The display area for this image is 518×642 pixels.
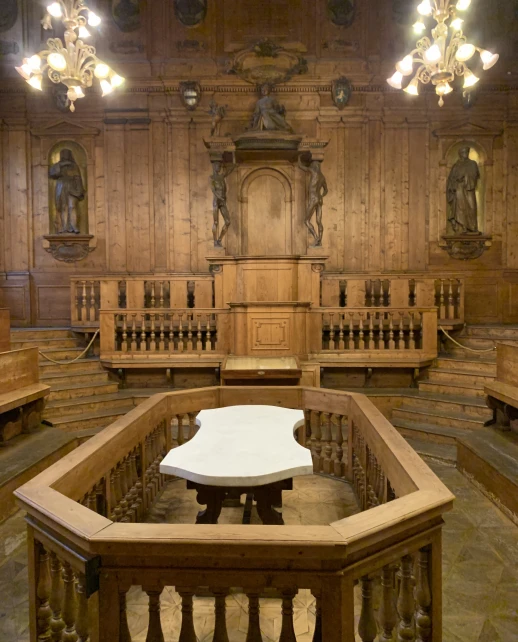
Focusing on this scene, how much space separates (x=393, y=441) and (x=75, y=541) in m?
1.62

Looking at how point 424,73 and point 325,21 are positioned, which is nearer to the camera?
point 424,73

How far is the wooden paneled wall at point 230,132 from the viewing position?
849 centimetres

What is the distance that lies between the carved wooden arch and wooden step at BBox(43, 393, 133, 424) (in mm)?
3945

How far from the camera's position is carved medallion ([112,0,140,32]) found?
8445 mm

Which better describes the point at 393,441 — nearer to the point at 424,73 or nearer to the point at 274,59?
the point at 424,73

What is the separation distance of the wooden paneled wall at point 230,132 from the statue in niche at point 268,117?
1.54 feet

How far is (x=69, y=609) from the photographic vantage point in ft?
5.60

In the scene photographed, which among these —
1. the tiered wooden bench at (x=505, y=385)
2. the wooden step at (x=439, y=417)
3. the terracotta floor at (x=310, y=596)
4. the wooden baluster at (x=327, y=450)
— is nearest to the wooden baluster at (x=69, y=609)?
the terracotta floor at (x=310, y=596)

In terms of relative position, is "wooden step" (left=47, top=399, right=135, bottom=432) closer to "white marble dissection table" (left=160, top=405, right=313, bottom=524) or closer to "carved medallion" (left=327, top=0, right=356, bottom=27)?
"white marble dissection table" (left=160, top=405, right=313, bottom=524)

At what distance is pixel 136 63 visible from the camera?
8547 mm

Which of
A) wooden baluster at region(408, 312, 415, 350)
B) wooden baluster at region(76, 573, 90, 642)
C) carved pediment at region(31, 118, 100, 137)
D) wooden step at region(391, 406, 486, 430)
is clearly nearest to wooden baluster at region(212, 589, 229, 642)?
wooden baluster at region(76, 573, 90, 642)

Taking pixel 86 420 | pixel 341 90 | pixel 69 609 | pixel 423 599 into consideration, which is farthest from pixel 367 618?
pixel 341 90

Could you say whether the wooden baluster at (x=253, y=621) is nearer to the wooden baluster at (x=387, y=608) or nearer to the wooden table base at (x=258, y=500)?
the wooden baluster at (x=387, y=608)

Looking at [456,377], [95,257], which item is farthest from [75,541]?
[95,257]
